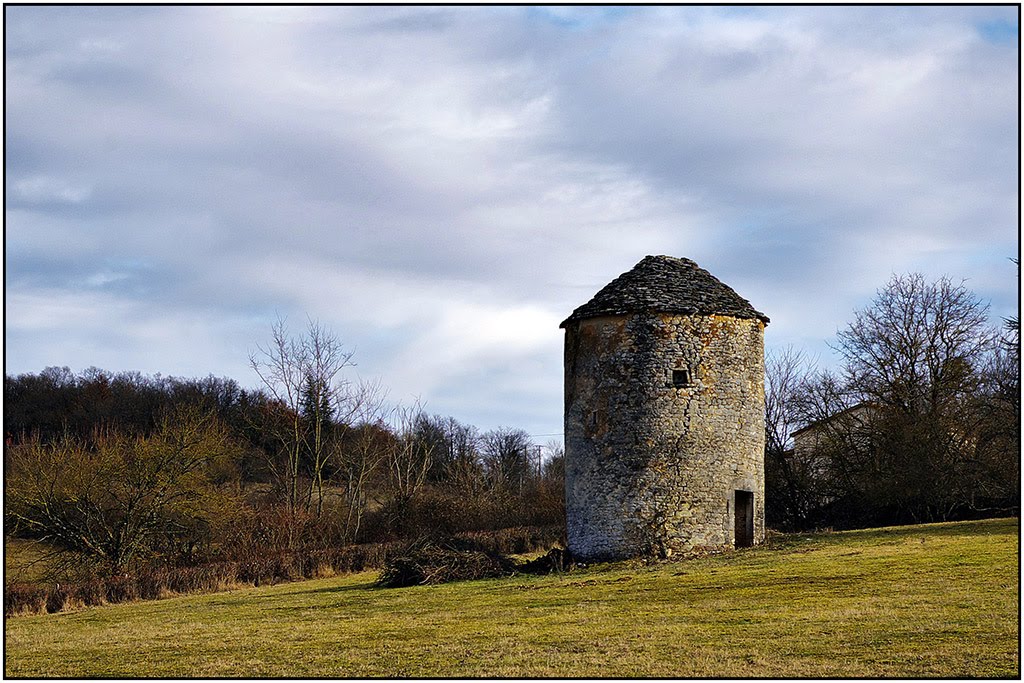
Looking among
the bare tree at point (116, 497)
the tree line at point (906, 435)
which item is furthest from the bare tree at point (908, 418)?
the bare tree at point (116, 497)

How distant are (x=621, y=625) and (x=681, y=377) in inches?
342

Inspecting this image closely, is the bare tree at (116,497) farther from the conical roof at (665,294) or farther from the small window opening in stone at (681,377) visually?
the small window opening in stone at (681,377)

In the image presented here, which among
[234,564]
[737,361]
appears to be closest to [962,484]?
[737,361]

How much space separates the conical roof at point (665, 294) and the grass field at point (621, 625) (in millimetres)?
4914

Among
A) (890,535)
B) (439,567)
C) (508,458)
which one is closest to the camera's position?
(439,567)

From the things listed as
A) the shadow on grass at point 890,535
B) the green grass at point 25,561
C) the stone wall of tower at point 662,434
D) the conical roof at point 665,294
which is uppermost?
the conical roof at point 665,294

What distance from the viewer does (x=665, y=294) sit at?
21.5 m

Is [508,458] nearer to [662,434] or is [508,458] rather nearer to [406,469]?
[406,469]

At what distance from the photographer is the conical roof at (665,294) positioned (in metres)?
21.2

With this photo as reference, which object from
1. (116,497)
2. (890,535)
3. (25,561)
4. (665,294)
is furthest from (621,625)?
(25,561)

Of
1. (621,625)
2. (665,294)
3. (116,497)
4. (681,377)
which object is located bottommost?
(621,625)

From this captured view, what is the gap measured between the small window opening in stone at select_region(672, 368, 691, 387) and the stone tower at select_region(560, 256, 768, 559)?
0.02 metres

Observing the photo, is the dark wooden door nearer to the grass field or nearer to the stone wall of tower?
the stone wall of tower

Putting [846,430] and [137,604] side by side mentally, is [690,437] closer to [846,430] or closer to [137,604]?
[137,604]
